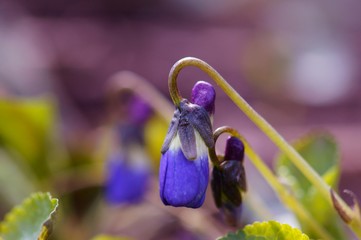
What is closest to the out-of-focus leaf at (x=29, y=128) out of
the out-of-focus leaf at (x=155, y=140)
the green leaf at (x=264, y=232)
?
the out-of-focus leaf at (x=155, y=140)

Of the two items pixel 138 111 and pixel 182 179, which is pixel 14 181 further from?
pixel 182 179

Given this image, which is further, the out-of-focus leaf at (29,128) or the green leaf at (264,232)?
the out-of-focus leaf at (29,128)

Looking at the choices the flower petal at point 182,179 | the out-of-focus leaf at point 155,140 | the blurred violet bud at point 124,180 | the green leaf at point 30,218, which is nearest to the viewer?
the flower petal at point 182,179

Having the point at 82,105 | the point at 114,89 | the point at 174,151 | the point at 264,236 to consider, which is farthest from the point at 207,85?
the point at 82,105

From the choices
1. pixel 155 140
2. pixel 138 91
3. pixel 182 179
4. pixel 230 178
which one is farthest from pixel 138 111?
pixel 182 179

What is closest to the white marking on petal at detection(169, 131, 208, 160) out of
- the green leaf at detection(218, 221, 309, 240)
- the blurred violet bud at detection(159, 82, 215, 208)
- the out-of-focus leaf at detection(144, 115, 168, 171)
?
the blurred violet bud at detection(159, 82, 215, 208)

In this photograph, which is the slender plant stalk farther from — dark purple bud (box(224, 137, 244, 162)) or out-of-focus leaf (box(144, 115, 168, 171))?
out-of-focus leaf (box(144, 115, 168, 171))

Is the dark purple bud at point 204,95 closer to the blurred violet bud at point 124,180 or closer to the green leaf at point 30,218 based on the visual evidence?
the green leaf at point 30,218
